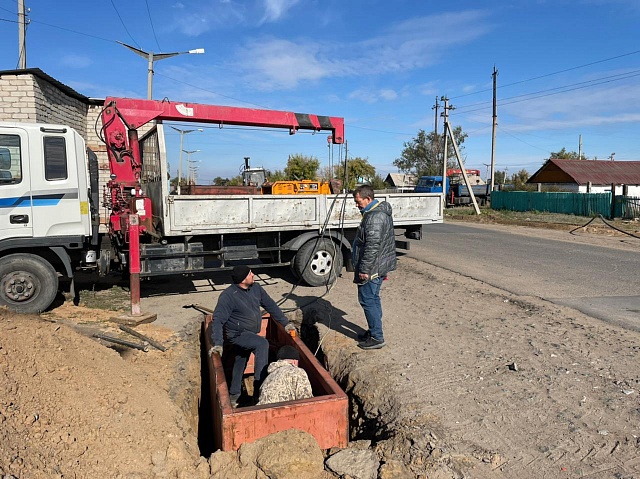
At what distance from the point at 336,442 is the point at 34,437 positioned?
216 cm

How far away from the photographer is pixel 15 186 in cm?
642

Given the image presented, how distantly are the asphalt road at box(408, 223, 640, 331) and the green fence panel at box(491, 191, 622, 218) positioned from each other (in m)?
7.34

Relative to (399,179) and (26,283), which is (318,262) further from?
(399,179)

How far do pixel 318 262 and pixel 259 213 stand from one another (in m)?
1.45

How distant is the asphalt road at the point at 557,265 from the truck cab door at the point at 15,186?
7.45 metres

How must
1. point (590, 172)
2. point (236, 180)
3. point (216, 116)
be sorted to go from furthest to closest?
point (590, 172), point (236, 180), point (216, 116)

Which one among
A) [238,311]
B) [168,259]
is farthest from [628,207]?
[238,311]

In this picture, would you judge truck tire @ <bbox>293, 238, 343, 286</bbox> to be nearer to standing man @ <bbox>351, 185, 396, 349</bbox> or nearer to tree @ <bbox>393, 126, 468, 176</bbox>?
standing man @ <bbox>351, 185, 396, 349</bbox>

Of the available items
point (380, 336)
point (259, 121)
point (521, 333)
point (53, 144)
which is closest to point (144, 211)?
point (53, 144)

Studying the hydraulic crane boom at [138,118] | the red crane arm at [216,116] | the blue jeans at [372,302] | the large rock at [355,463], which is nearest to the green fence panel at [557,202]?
the red crane arm at [216,116]

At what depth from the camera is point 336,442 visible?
155 inches

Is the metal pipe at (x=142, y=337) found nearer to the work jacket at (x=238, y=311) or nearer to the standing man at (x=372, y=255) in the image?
the work jacket at (x=238, y=311)

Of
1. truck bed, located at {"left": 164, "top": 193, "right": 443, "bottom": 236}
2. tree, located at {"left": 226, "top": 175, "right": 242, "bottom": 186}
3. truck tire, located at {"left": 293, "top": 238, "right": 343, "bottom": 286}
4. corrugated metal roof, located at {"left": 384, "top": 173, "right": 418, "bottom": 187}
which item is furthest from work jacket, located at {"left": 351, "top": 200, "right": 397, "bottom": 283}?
corrugated metal roof, located at {"left": 384, "top": 173, "right": 418, "bottom": 187}

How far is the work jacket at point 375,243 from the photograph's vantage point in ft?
17.1
